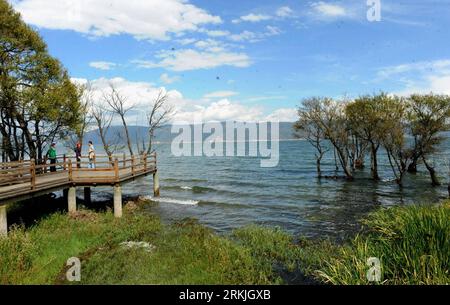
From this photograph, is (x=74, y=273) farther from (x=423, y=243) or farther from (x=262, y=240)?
(x=423, y=243)

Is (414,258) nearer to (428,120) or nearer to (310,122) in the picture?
(428,120)

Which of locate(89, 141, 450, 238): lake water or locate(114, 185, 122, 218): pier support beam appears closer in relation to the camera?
locate(114, 185, 122, 218): pier support beam

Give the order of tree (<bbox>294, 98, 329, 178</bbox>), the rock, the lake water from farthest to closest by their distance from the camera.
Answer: tree (<bbox>294, 98, 329, 178</bbox>) < the lake water < the rock

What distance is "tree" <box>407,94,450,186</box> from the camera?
35.3 m

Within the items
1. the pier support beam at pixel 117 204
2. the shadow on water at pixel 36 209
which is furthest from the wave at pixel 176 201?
the pier support beam at pixel 117 204

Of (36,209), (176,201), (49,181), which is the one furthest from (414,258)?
(176,201)

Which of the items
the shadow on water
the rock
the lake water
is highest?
the shadow on water

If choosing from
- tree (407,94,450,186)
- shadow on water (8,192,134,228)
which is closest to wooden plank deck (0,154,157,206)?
shadow on water (8,192,134,228)

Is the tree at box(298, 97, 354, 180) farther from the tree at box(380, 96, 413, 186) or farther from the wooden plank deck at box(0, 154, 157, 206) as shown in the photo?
the wooden plank deck at box(0, 154, 157, 206)

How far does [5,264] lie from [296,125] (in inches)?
1565

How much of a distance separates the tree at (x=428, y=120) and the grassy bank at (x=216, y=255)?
24525mm

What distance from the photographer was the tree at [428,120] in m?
35.3

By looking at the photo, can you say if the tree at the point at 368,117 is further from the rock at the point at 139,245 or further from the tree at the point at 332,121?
the rock at the point at 139,245

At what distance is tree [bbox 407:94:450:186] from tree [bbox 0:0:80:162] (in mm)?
34085
